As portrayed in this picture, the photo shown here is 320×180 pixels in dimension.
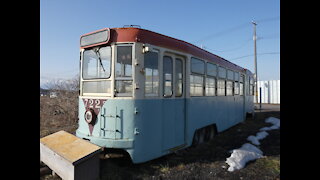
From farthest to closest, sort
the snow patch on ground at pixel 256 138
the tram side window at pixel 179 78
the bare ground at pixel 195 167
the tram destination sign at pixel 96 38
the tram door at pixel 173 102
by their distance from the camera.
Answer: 1. the snow patch on ground at pixel 256 138
2. the tram side window at pixel 179 78
3. the tram door at pixel 173 102
4. the tram destination sign at pixel 96 38
5. the bare ground at pixel 195 167

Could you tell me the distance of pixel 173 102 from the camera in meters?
4.60

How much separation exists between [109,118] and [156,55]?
1.73m

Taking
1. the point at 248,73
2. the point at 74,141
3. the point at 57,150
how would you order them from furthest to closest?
the point at 248,73, the point at 74,141, the point at 57,150

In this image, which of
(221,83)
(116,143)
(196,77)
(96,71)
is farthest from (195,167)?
(221,83)

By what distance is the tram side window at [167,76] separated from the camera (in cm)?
446

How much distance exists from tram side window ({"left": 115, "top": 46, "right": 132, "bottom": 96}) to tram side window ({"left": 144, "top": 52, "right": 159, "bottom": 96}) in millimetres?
357

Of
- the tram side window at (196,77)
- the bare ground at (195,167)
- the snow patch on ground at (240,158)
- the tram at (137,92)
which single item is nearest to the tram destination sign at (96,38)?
the tram at (137,92)

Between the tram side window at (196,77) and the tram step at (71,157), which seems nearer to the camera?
the tram step at (71,157)

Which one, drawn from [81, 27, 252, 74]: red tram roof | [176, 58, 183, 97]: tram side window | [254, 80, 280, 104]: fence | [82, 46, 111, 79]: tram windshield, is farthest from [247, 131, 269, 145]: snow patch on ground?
[254, 80, 280, 104]: fence

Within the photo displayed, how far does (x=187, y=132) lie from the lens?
4.94 meters

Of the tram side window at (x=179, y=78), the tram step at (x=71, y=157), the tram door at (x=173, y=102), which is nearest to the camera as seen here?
the tram step at (x=71, y=157)

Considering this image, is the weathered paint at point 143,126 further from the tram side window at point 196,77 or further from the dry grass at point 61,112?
the dry grass at point 61,112

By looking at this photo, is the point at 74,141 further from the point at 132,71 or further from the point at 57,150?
the point at 132,71
